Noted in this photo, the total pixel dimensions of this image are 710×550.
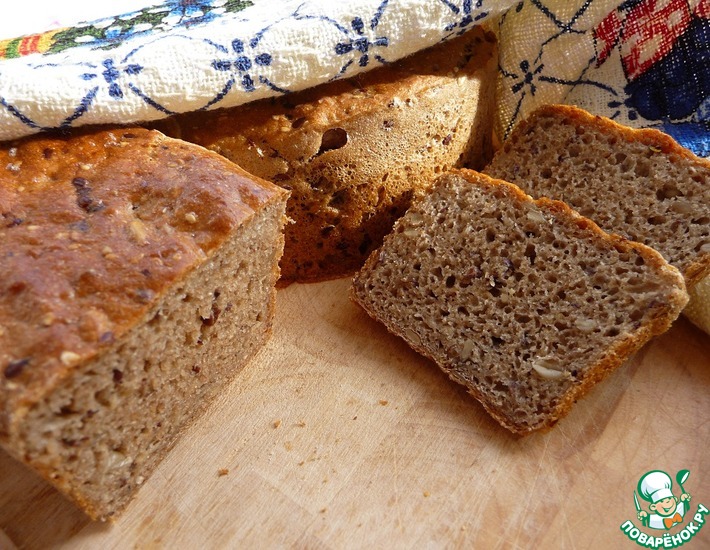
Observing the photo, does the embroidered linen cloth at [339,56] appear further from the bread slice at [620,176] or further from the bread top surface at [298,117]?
the bread slice at [620,176]

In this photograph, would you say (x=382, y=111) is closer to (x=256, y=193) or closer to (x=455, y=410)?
(x=256, y=193)

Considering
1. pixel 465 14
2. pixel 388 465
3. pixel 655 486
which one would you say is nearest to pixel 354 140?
pixel 465 14

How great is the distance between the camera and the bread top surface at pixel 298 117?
8.16 ft

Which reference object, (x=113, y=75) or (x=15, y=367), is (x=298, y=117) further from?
(x=15, y=367)

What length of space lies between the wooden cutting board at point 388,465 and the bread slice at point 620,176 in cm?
48

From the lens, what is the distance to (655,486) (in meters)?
2.11

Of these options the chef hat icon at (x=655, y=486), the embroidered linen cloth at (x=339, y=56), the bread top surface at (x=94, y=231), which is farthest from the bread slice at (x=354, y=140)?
the chef hat icon at (x=655, y=486)

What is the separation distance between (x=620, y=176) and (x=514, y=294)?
0.71m

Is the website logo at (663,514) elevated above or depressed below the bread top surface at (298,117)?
below

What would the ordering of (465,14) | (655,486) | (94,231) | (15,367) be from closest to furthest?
(15,367)
(94,231)
(655,486)
(465,14)

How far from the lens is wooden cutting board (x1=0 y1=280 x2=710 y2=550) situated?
80.3 inches

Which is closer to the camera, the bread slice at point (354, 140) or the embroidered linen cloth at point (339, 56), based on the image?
the embroidered linen cloth at point (339, 56)

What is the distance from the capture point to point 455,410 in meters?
2.38

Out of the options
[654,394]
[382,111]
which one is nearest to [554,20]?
[382,111]
